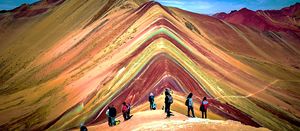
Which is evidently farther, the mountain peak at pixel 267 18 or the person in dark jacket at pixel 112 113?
the mountain peak at pixel 267 18

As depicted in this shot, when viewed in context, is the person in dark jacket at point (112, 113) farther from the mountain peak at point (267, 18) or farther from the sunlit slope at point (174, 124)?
the mountain peak at point (267, 18)

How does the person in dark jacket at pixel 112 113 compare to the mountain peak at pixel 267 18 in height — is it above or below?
below

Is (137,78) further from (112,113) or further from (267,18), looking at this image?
(267,18)

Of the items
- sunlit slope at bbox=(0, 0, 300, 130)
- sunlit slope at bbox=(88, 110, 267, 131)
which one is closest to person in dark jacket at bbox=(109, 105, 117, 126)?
sunlit slope at bbox=(88, 110, 267, 131)

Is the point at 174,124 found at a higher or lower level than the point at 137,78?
lower

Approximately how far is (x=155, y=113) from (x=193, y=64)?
15.0m

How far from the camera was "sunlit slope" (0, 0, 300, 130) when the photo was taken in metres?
29.0

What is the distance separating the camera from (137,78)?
98.3 feet

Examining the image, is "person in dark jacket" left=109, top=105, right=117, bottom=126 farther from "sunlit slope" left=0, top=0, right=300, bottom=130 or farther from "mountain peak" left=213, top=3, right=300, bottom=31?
"mountain peak" left=213, top=3, right=300, bottom=31

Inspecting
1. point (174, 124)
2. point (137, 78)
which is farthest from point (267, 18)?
point (174, 124)

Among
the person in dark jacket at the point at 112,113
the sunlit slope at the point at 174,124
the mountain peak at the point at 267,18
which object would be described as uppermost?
the mountain peak at the point at 267,18

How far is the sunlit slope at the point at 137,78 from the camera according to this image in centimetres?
2902

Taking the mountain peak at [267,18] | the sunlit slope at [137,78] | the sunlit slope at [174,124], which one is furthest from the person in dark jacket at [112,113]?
the mountain peak at [267,18]

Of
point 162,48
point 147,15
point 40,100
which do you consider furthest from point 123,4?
point 162,48
